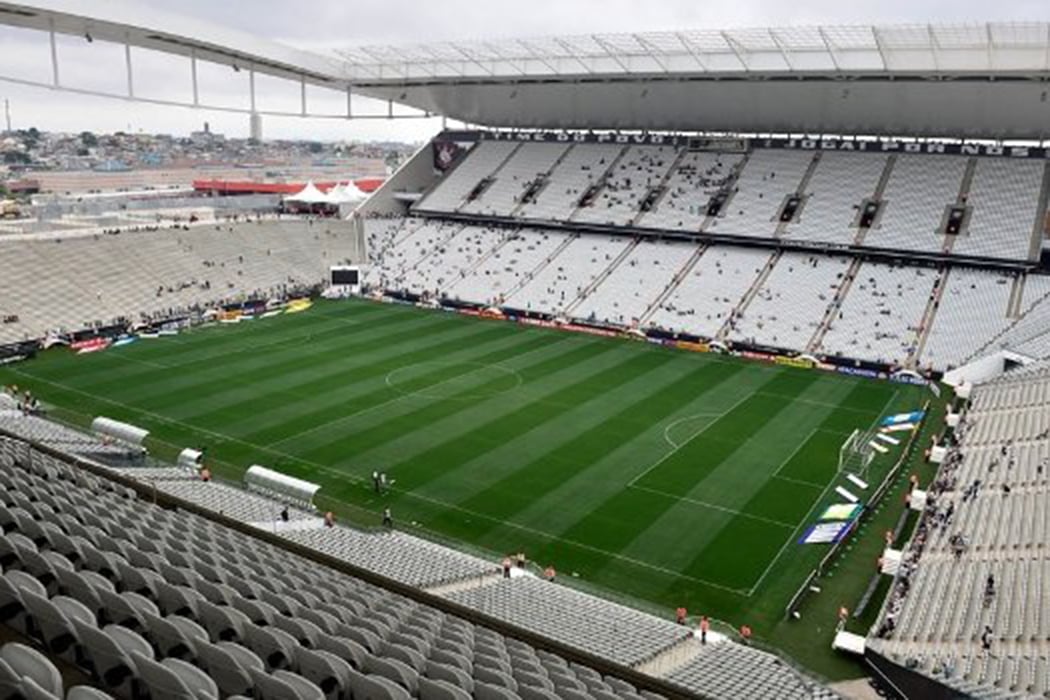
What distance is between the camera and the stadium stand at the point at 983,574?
18016mm

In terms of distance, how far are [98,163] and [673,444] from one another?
161727 mm

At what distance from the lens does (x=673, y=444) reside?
33.7 meters

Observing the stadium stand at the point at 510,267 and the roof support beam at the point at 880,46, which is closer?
the roof support beam at the point at 880,46

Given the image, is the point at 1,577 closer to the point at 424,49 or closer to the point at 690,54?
the point at 690,54

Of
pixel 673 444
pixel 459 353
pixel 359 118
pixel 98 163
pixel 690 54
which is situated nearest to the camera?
pixel 673 444

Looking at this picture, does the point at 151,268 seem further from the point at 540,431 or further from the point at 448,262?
the point at 540,431

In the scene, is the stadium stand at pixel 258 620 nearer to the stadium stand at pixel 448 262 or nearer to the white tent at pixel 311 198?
the stadium stand at pixel 448 262

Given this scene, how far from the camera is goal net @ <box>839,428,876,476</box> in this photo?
31.9 meters

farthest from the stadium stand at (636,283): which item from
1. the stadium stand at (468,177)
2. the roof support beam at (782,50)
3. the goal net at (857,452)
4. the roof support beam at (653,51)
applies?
the goal net at (857,452)

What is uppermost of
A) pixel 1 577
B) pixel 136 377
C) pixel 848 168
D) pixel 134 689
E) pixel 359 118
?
pixel 359 118

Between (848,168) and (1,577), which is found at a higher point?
(848,168)

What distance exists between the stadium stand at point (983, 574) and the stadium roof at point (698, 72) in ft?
80.9

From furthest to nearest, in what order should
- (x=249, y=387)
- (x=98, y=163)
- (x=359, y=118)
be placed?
(x=98, y=163), (x=359, y=118), (x=249, y=387)

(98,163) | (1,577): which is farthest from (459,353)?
(98,163)
